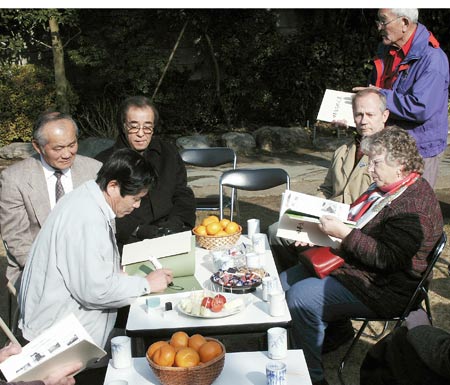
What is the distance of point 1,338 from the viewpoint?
14.7 feet

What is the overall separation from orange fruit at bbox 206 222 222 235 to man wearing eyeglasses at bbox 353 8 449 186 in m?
1.49

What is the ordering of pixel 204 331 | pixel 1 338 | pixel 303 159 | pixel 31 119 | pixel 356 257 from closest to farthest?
pixel 204 331 → pixel 356 257 → pixel 1 338 → pixel 303 159 → pixel 31 119

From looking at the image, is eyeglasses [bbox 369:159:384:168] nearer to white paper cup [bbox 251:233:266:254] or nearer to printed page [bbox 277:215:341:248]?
printed page [bbox 277:215:341:248]

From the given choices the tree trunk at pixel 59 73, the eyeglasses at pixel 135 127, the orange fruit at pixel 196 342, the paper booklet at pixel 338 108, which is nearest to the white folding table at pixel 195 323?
the orange fruit at pixel 196 342

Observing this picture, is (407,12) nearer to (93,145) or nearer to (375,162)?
(375,162)

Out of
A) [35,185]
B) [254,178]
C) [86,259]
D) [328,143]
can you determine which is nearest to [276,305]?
[86,259]

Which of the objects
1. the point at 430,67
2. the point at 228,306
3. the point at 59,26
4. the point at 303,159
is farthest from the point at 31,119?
the point at 228,306

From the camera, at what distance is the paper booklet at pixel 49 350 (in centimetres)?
238

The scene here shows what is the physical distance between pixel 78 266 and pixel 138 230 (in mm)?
1486

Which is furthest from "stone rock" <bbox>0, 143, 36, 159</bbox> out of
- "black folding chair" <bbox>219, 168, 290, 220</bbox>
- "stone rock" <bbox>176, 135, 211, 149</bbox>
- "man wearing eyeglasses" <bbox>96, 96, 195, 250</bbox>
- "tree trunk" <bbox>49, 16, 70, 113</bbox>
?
"man wearing eyeglasses" <bbox>96, 96, 195, 250</bbox>

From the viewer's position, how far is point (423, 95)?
177 inches

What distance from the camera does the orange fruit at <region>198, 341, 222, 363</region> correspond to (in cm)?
240

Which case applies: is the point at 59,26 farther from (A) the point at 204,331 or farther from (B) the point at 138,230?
(A) the point at 204,331

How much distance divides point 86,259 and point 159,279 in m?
0.46
